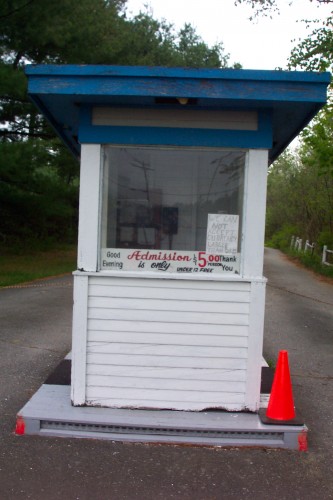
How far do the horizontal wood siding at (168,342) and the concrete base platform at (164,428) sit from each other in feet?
0.69

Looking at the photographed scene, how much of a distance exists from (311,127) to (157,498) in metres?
15.8

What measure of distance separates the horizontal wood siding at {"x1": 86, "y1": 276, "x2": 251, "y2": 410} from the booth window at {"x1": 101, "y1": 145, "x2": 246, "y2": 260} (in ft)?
1.19

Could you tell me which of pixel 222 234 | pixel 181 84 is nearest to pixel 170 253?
pixel 222 234

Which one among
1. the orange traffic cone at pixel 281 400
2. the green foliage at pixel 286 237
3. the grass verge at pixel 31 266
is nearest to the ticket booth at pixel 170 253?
the orange traffic cone at pixel 281 400

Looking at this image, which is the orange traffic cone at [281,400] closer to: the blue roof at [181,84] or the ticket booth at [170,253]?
the ticket booth at [170,253]

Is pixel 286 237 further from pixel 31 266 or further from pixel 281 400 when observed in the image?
pixel 281 400

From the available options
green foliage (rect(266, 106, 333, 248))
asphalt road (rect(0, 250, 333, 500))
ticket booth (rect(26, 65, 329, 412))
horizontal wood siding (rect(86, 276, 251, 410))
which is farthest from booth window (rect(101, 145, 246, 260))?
green foliage (rect(266, 106, 333, 248))

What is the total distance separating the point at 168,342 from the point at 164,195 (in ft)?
3.97

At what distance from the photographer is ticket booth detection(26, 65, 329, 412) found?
397 cm

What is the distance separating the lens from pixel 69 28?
14523mm

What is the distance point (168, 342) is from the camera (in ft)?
13.2

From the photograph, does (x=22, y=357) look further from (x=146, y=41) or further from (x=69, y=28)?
(x=146, y=41)

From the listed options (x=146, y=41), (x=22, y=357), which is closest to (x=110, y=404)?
(x=22, y=357)

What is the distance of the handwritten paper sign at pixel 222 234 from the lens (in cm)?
404
